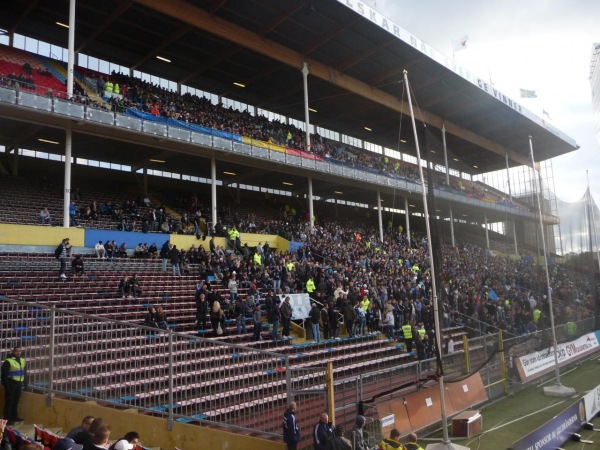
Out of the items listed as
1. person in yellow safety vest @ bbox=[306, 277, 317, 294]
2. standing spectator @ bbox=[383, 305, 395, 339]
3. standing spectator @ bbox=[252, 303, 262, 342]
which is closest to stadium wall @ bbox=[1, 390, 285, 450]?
standing spectator @ bbox=[252, 303, 262, 342]

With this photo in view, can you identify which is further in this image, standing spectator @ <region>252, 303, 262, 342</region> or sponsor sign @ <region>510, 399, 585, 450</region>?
standing spectator @ <region>252, 303, 262, 342</region>

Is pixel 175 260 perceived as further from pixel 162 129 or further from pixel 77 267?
pixel 162 129

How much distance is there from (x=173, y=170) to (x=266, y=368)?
3091 cm

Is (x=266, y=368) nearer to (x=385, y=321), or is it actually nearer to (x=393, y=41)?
(x=385, y=321)

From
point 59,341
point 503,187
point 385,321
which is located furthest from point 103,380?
point 503,187

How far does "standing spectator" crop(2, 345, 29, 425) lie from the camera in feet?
25.8

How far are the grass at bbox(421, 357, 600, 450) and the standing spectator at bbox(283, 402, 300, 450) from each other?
4.45 m

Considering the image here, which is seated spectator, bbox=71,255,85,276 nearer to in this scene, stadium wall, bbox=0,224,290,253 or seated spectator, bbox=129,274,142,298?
seated spectator, bbox=129,274,142,298

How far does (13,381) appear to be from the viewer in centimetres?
789

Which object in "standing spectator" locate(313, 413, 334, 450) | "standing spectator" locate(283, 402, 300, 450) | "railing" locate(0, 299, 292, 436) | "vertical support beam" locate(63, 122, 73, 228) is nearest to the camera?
"railing" locate(0, 299, 292, 436)

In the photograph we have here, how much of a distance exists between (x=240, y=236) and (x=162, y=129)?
7506 millimetres

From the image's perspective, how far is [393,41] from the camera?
35094 mm

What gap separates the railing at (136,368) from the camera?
8.05 m

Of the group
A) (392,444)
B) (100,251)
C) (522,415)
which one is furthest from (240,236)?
(392,444)
